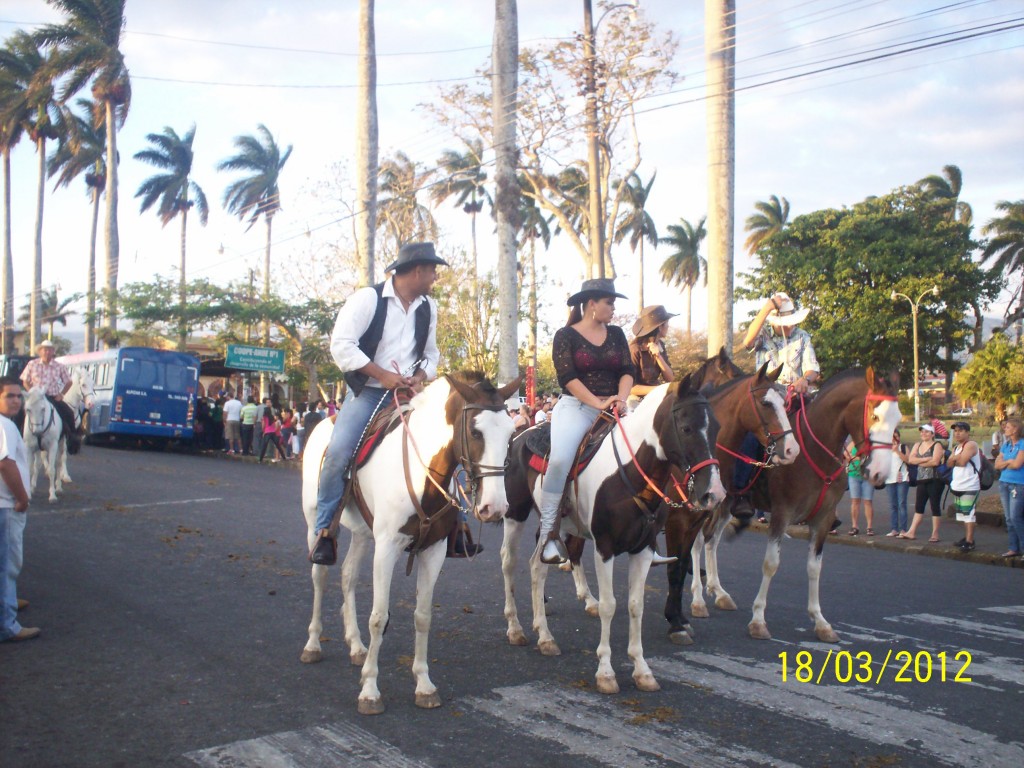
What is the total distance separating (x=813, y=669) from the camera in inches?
238

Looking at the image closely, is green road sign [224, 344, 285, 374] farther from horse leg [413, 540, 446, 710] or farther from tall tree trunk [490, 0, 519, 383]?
horse leg [413, 540, 446, 710]

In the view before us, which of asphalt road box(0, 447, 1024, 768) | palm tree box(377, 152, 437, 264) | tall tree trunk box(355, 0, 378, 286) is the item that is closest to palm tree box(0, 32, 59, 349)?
palm tree box(377, 152, 437, 264)

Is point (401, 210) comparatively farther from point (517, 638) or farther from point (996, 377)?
point (517, 638)

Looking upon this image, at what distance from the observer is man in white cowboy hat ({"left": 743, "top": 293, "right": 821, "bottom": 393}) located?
9.08m

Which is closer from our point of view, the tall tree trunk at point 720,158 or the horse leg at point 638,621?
the horse leg at point 638,621

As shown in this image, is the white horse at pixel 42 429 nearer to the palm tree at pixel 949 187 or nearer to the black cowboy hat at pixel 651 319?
the black cowboy hat at pixel 651 319

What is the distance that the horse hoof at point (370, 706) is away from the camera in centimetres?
500

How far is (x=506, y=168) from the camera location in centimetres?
2052

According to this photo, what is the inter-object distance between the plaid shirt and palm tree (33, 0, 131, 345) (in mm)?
25453

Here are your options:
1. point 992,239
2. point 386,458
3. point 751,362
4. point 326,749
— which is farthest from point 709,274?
point 992,239

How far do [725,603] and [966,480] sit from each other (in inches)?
264

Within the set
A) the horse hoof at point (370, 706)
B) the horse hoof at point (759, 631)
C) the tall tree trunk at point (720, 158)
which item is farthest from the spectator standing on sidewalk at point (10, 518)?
the tall tree trunk at point (720, 158)

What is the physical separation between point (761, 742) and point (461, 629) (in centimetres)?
301

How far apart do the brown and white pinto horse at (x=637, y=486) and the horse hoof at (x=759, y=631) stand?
1.47 meters
